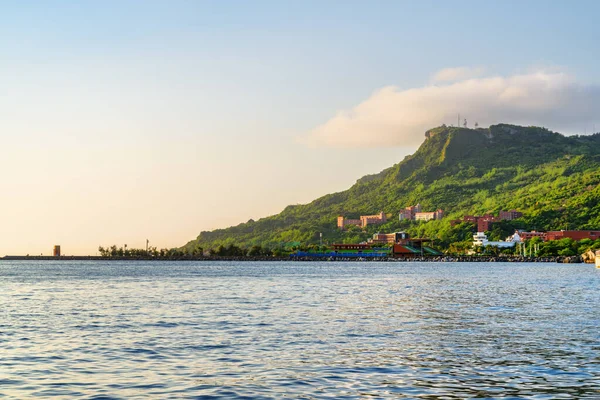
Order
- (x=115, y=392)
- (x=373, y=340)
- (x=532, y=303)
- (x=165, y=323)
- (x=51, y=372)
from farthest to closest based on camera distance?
(x=532, y=303) → (x=165, y=323) → (x=373, y=340) → (x=51, y=372) → (x=115, y=392)

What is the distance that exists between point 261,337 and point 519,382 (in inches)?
533

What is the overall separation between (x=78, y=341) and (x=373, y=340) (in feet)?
41.1


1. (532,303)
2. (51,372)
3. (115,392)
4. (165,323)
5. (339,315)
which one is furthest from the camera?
(532,303)

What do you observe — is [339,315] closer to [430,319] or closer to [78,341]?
[430,319]

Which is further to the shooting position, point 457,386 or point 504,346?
point 504,346

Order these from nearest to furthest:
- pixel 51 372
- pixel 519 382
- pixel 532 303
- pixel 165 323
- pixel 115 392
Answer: pixel 115 392, pixel 519 382, pixel 51 372, pixel 165 323, pixel 532 303

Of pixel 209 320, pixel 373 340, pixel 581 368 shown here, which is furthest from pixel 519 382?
pixel 209 320

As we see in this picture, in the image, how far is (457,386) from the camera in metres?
20.4

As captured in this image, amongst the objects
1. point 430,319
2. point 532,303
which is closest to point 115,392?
point 430,319

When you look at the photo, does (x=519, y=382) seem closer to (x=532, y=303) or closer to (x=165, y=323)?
(x=165, y=323)

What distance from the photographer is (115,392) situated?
65.0 feet

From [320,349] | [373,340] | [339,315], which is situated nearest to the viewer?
[320,349]

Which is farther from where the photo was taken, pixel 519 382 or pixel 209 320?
pixel 209 320

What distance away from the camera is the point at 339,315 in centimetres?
4294
